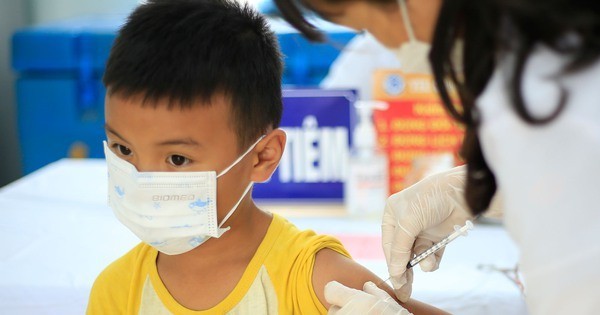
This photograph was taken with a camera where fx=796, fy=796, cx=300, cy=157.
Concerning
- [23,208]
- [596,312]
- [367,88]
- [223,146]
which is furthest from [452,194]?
[367,88]

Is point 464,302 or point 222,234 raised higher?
point 222,234

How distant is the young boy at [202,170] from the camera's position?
115 cm

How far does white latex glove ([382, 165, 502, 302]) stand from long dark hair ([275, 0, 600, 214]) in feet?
1.38

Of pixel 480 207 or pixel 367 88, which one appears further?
pixel 367 88

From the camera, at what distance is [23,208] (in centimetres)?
193

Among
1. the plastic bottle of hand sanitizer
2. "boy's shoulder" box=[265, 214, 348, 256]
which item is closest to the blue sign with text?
the plastic bottle of hand sanitizer

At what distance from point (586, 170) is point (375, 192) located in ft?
3.68

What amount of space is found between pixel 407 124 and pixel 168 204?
906mm

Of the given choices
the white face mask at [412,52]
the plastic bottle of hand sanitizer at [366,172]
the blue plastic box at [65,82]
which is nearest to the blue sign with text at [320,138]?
the plastic bottle of hand sanitizer at [366,172]

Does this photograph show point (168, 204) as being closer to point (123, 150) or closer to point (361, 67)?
point (123, 150)

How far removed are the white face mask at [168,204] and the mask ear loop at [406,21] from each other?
42 centimetres

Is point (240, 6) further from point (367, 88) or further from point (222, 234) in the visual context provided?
point (367, 88)

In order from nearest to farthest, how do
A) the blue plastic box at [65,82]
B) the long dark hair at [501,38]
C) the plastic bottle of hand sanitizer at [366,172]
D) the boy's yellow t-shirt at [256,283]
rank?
the long dark hair at [501,38]
the boy's yellow t-shirt at [256,283]
the plastic bottle of hand sanitizer at [366,172]
the blue plastic box at [65,82]

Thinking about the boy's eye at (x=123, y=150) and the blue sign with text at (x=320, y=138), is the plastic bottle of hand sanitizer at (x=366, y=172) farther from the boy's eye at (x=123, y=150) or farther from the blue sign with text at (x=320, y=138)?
the boy's eye at (x=123, y=150)
